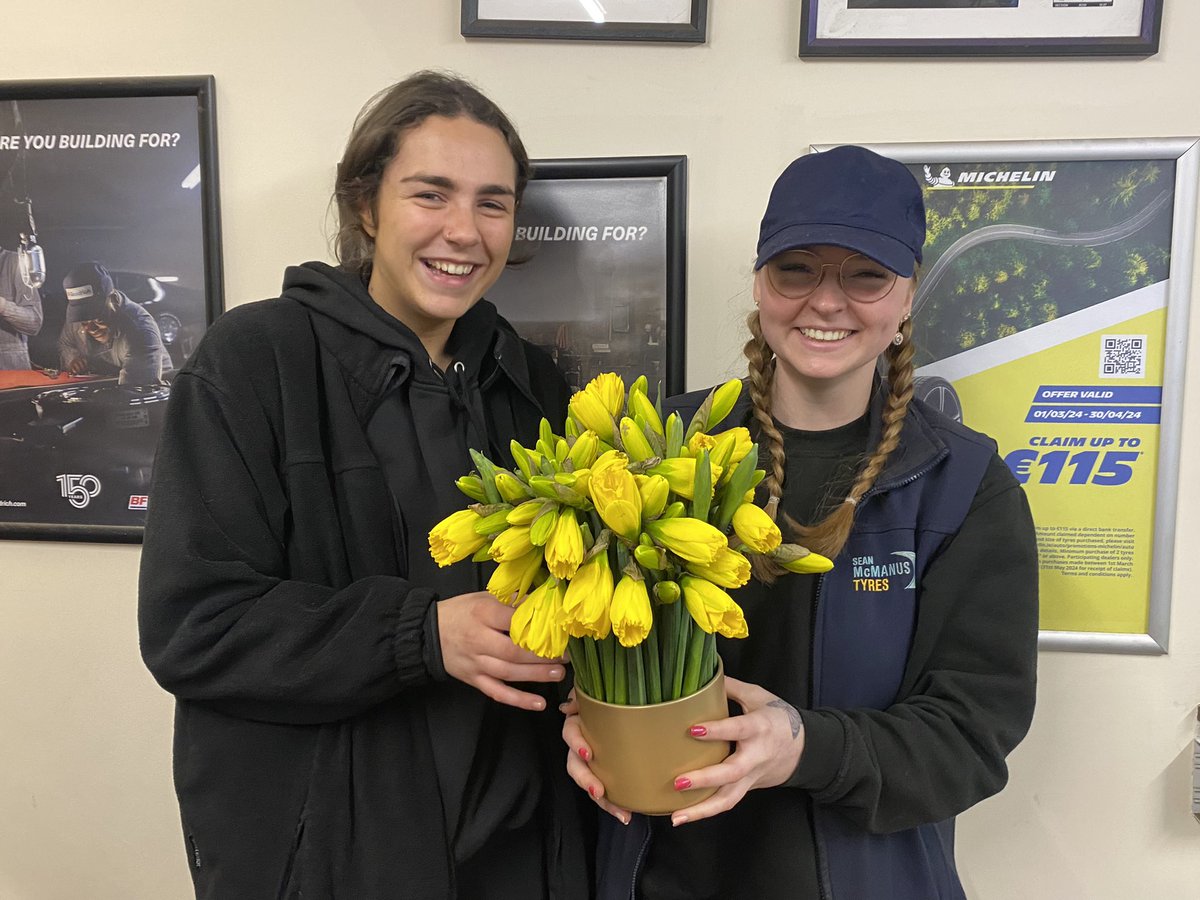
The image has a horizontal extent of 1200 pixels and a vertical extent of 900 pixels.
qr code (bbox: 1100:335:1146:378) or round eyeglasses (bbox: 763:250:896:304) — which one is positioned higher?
round eyeglasses (bbox: 763:250:896:304)

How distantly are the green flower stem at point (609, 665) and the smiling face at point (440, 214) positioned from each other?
1.53 ft

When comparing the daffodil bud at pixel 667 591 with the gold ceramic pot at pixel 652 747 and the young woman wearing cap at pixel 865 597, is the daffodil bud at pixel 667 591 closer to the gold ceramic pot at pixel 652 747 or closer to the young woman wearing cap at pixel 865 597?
the gold ceramic pot at pixel 652 747

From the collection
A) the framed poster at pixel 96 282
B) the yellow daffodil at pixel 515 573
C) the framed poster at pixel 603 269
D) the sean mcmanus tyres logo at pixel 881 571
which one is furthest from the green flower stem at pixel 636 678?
the framed poster at pixel 96 282

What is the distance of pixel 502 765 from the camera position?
0.91 metres

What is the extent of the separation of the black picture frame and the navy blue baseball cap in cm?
37

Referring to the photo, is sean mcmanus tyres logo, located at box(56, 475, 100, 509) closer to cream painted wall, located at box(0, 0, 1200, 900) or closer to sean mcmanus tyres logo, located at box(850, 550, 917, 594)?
cream painted wall, located at box(0, 0, 1200, 900)

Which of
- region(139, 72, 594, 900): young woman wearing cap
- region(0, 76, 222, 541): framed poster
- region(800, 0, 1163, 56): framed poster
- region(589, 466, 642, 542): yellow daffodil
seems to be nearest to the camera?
region(589, 466, 642, 542): yellow daffodil

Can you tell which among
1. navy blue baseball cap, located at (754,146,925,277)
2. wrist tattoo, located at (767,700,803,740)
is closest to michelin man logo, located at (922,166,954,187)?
navy blue baseball cap, located at (754,146,925,277)

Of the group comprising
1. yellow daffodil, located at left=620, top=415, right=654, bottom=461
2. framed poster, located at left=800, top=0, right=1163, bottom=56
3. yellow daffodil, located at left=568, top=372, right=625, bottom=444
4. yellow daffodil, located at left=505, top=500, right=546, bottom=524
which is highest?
framed poster, located at left=800, top=0, right=1163, bottom=56

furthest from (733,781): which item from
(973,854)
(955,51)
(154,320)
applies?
(154,320)

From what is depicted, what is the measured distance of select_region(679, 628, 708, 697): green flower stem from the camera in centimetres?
66

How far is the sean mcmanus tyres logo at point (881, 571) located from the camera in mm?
856

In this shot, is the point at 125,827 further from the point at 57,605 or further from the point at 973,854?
the point at 973,854

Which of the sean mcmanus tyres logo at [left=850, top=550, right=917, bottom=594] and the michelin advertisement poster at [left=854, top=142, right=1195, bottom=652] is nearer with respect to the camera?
the sean mcmanus tyres logo at [left=850, top=550, right=917, bottom=594]
